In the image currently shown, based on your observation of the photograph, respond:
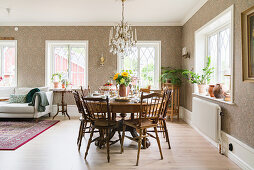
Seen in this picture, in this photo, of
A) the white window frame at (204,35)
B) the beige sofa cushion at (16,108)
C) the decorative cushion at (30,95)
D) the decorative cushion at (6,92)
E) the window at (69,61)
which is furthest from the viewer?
the window at (69,61)

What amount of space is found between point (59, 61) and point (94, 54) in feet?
3.93

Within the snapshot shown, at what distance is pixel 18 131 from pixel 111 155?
2.42 metres

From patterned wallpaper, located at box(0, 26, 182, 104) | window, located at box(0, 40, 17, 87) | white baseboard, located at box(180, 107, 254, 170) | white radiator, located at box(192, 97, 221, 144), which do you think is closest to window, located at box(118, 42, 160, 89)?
patterned wallpaper, located at box(0, 26, 182, 104)

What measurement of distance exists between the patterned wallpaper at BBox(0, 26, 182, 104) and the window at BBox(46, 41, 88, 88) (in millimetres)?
282

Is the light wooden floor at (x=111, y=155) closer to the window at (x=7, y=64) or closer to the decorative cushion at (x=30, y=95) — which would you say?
the decorative cushion at (x=30, y=95)

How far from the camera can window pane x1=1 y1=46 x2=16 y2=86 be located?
20.7ft

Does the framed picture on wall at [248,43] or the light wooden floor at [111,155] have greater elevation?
the framed picture on wall at [248,43]

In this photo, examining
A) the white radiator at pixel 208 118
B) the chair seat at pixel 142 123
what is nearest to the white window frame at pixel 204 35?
the white radiator at pixel 208 118

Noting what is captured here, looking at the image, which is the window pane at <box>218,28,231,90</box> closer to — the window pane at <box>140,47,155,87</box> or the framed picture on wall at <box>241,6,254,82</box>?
the framed picture on wall at <box>241,6,254,82</box>

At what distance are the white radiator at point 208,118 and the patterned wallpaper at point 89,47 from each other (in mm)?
2269

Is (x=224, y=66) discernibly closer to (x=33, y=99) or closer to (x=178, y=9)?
(x=178, y=9)

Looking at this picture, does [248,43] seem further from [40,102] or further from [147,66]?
[40,102]

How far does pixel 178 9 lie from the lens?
15.7 ft

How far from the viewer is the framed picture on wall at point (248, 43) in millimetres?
2369
